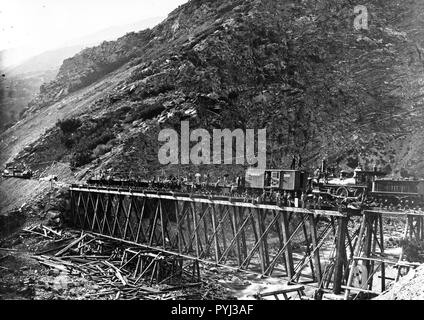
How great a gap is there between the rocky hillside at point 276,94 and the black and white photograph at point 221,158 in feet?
0.69

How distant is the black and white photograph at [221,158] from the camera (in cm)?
2246

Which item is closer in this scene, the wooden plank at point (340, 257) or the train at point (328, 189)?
Result: the wooden plank at point (340, 257)

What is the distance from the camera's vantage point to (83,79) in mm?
74000

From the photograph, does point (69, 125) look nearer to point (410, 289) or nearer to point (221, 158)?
point (221, 158)

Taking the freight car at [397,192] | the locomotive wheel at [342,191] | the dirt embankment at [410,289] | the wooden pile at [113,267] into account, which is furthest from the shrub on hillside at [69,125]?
the dirt embankment at [410,289]

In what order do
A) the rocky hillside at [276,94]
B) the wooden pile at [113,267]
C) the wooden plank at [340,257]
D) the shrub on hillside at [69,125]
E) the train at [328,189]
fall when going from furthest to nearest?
1. the shrub on hillside at [69,125]
2. the rocky hillside at [276,94]
3. the wooden pile at [113,267]
4. the train at [328,189]
5. the wooden plank at [340,257]

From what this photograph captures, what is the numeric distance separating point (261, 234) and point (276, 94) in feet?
117

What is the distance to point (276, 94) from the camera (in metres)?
54.1

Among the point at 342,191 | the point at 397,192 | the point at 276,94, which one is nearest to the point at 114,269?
the point at 342,191

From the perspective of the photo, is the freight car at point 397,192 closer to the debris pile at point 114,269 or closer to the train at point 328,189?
the train at point 328,189

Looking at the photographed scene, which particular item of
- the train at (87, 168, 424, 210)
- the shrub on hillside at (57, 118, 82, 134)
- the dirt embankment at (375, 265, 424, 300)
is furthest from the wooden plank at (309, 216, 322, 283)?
the shrub on hillside at (57, 118, 82, 134)

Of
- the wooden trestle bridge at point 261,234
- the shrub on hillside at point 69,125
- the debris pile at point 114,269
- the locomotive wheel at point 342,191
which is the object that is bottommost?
the debris pile at point 114,269
